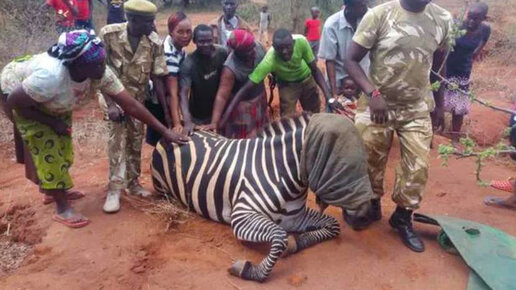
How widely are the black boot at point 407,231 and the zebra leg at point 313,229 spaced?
19.4 inches

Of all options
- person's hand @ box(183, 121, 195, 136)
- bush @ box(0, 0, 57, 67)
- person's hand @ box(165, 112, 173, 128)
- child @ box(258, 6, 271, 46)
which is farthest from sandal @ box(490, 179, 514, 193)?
child @ box(258, 6, 271, 46)

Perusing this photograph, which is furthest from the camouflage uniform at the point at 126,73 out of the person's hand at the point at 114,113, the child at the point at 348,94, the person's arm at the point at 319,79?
the child at the point at 348,94

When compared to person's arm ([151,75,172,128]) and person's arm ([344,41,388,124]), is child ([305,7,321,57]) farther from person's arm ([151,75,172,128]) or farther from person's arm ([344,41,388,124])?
person's arm ([344,41,388,124])

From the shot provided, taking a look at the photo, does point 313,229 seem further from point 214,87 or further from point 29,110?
point 29,110

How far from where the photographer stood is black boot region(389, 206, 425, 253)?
3.97 m

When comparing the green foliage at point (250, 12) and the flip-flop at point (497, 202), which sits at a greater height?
the flip-flop at point (497, 202)

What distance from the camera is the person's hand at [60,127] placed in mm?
3906

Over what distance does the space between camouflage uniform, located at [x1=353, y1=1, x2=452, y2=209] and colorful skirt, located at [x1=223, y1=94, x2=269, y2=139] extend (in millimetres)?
1432

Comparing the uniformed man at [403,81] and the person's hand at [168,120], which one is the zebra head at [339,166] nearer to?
the uniformed man at [403,81]

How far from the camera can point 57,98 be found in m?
3.67

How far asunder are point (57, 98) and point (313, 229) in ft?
7.22

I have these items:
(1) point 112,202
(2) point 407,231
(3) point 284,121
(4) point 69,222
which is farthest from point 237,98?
(2) point 407,231

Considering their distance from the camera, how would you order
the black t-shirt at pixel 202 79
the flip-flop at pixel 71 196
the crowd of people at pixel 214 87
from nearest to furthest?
the crowd of people at pixel 214 87 → the flip-flop at pixel 71 196 → the black t-shirt at pixel 202 79

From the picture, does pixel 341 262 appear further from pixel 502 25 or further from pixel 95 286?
pixel 502 25
